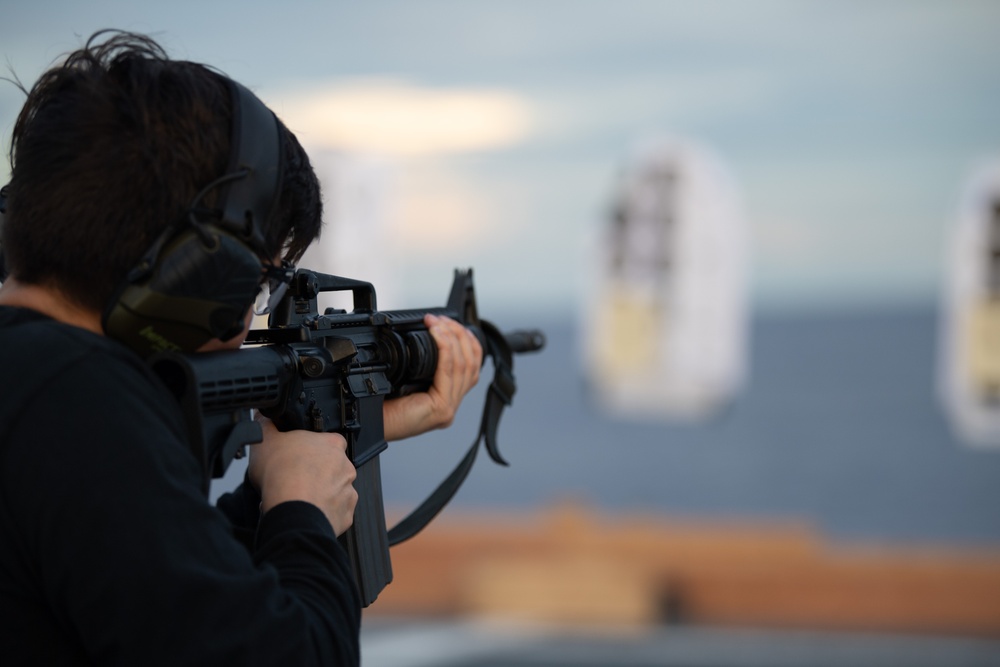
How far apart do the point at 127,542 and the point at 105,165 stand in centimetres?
30

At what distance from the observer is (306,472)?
3.34 ft

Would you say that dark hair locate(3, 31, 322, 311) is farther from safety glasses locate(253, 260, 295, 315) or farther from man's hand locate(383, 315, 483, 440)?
man's hand locate(383, 315, 483, 440)

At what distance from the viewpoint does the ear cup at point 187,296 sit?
0.89 m

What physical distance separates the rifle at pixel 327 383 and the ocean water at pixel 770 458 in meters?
24.3

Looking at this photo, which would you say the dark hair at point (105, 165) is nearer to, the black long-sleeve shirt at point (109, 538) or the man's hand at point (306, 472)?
the black long-sleeve shirt at point (109, 538)

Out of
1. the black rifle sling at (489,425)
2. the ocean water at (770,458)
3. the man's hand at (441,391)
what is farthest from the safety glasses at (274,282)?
the ocean water at (770,458)

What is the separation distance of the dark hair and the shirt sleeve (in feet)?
0.37

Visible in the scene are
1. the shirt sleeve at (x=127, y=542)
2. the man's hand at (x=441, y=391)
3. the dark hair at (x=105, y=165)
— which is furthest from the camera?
the man's hand at (x=441, y=391)

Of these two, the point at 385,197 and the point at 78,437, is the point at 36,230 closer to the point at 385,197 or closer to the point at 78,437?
the point at 78,437

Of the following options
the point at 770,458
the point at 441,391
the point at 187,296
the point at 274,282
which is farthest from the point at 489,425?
the point at 770,458

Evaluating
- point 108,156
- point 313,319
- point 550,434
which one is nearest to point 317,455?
point 313,319

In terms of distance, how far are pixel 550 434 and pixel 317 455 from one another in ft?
141

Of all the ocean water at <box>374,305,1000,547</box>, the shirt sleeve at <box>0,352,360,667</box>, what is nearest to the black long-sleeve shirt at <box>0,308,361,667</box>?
the shirt sleeve at <box>0,352,360,667</box>

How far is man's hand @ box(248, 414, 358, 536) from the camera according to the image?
99 cm
